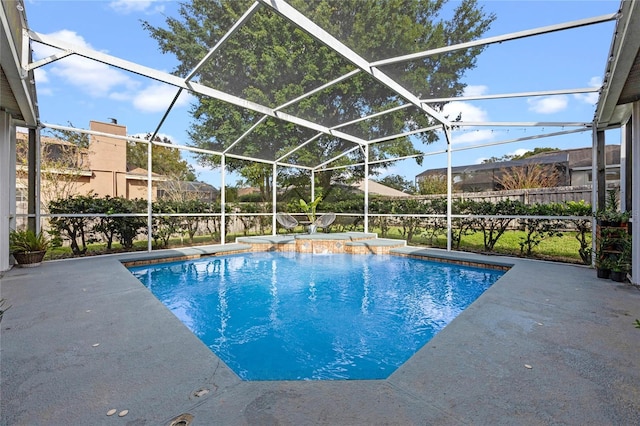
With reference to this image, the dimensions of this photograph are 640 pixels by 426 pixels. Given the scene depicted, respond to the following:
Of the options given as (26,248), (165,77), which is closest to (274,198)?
(165,77)

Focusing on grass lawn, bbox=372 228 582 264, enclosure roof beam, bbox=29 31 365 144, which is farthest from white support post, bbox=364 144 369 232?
enclosure roof beam, bbox=29 31 365 144

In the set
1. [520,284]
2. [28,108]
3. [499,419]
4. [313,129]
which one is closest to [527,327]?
[499,419]

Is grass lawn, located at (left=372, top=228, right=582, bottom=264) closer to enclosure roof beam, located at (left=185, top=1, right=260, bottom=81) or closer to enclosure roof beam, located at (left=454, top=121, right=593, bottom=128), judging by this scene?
enclosure roof beam, located at (left=454, top=121, right=593, bottom=128)

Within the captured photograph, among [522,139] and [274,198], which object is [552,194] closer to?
[522,139]

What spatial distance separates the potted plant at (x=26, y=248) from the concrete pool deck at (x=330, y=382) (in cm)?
331

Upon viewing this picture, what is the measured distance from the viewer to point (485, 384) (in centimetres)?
202

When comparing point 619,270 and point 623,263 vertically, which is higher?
point 623,263

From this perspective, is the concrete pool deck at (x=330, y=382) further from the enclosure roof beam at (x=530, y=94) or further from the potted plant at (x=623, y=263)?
the enclosure roof beam at (x=530, y=94)

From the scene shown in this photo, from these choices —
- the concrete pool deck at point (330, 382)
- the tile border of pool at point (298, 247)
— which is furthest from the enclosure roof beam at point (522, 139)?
the concrete pool deck at point (330, 382)

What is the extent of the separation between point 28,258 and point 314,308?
619 centimetres

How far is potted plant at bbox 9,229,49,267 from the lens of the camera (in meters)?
6.08

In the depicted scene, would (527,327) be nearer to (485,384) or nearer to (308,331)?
(485,384)

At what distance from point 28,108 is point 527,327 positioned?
8519 millimetres

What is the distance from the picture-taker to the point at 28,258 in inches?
243
